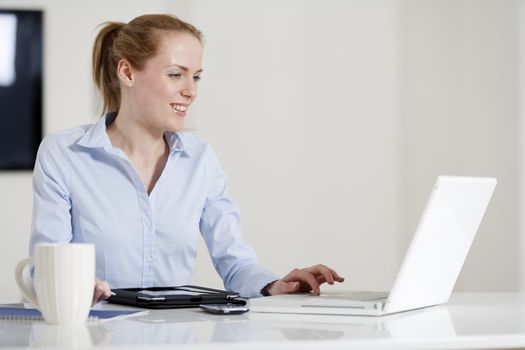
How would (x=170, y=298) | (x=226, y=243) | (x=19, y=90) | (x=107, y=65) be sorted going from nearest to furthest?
(x=170, y=298), (x=226, y=243), (x=107, y=65), (x=19, y=90)

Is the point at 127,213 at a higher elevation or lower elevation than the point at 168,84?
lower

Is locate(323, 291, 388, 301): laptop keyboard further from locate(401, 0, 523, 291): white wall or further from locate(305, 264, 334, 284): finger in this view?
locate(401, 0, 523, 291): white wall

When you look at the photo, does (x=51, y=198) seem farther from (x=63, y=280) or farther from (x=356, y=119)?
(x=356, y=119)

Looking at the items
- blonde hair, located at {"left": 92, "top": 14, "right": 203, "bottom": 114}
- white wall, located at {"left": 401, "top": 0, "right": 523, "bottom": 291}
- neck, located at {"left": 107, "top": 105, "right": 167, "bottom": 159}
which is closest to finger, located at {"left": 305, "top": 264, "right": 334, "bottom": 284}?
neck, located at {"left": 107, "top": 105, "right": 167, "bottom": 159}

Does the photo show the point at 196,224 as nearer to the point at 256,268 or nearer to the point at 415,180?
the point at 256,268

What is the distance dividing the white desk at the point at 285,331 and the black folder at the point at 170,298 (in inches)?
2.7

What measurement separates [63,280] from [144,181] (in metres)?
1.00

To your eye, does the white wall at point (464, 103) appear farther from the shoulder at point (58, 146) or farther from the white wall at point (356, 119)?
the shoulder at point (58, 146)

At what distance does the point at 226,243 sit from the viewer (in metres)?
2.30

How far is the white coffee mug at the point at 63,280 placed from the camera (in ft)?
4.39

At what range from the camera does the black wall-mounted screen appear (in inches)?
157

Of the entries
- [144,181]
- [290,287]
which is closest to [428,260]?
[290,287]

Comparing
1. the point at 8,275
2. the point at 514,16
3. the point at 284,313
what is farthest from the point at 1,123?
the point at 284,313

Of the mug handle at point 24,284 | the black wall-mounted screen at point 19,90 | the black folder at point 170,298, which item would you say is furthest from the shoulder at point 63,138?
the black wall-mounted screen at point 19,90
